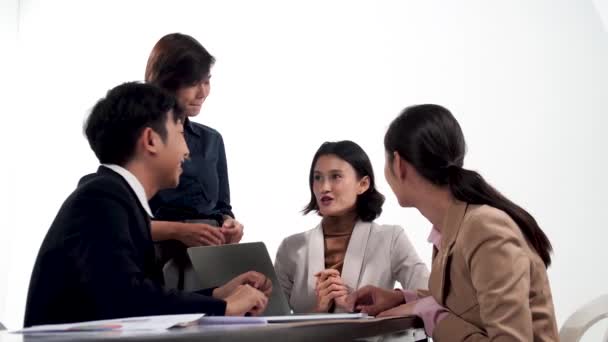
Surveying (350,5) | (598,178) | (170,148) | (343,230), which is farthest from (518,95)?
(170,148)

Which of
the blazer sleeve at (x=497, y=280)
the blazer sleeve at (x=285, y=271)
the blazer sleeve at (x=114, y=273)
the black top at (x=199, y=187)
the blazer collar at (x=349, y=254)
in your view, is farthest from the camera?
the blazer sleeve at (x=285, y=271)

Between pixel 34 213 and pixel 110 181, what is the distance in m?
2.98

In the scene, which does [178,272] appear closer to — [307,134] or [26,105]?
[307,134]

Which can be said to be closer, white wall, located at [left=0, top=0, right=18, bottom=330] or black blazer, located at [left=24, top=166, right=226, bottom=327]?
black blazer, located at [left=24, top=166, right=226, bottom=327]

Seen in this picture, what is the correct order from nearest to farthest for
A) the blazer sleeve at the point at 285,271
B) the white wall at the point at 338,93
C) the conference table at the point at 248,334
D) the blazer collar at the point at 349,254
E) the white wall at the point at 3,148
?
the conference table at the point at 248,334 < the blazer collar at the point at 349,254 < the blazer sleeve at the point at 285,271 < the white wall at the point at 338,93 < the white wall at the point at 3,148

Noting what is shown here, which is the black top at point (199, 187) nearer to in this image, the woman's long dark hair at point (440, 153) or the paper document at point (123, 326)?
the woman's long dark hair at point (440, 153)

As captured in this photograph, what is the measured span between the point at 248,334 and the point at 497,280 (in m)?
0.63

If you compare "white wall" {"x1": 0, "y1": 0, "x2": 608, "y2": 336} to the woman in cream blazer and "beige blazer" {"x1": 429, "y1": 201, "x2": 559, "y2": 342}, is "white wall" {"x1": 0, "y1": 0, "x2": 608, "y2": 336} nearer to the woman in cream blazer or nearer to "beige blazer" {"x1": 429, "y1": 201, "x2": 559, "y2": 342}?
the woman in cream blazer

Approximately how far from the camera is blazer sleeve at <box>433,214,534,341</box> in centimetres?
139

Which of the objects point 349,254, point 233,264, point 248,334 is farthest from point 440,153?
point 248,334

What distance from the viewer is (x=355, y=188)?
2408 millimetres

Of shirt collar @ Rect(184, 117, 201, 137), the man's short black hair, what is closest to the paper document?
the man's short black hair

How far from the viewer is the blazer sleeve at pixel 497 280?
139cm

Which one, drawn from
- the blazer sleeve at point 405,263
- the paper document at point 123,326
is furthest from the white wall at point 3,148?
the paper document at point 123,326
